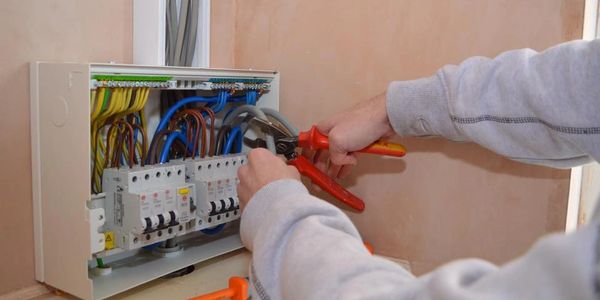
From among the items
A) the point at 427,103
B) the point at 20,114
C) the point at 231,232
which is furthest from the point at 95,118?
the point at 427,103

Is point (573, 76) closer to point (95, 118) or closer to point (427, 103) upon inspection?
point (427, 103)

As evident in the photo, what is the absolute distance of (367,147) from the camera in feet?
3.42

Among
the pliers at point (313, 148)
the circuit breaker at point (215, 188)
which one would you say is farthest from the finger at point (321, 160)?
the circuit breaker at point (215, 188)

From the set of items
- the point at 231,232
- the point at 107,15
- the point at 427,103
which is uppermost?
the point at 107,15

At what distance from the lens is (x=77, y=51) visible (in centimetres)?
107

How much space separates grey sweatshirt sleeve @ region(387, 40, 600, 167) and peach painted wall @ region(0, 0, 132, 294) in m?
0.65

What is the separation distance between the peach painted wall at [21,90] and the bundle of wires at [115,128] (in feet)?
0.41

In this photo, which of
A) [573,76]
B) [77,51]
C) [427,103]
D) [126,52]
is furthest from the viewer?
[126,52]

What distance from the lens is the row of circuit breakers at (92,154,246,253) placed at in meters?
0.98

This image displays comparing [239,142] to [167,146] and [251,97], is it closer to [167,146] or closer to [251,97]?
[251,97]

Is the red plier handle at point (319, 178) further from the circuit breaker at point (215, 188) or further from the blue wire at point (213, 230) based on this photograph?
the blue wire at point (213, 230)

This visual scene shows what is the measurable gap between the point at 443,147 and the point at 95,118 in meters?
0.76

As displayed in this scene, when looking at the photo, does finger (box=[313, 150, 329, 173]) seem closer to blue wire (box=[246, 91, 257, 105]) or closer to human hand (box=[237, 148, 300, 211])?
blue wire (box=[246, 91, 257, 105])

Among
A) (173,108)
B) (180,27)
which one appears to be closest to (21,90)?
(173,108)
